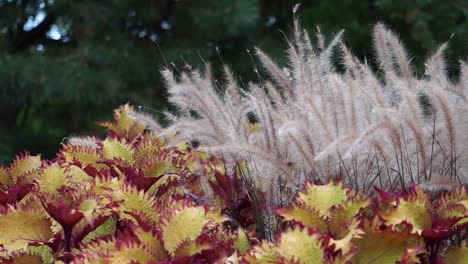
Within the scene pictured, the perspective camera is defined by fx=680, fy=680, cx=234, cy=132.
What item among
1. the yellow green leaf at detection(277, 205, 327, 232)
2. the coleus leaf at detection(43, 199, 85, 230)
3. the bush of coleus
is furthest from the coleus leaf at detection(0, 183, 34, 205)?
the yellow green leaf at detection(277, 205, 327, 232)

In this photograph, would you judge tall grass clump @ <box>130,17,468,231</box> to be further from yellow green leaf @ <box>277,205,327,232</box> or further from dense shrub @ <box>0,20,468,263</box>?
yellow green leaf @ <box>277,205,327,232</box>

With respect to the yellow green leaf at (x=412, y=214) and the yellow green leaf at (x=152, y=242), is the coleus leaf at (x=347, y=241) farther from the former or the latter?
the yellow green leaf at (x=152, y=242)

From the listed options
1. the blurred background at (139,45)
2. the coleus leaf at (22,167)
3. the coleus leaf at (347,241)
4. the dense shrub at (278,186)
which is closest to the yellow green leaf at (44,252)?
the dense shrub at (278,186)

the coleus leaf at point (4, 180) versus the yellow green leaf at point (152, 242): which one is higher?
the coleus leaf at point (4, 180)

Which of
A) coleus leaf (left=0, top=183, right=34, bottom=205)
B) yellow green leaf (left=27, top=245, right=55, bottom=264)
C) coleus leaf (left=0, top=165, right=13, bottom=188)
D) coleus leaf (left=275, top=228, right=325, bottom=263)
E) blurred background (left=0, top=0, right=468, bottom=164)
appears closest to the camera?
coleus leaf (left=275, top=228, right=325, bottom=263)

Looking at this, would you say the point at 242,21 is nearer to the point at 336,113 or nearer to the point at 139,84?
the point at 139,84

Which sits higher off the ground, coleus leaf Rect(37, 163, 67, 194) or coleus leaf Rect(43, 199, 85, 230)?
coleus leaf Rect(37, 163, 67, 194)

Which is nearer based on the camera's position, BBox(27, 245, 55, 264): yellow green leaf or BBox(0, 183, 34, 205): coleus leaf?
BBox(27, 245, 55, 264): yellow green leaf

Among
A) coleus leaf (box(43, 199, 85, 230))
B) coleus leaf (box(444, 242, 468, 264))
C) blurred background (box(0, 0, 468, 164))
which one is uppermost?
blurred background (box(0, 0, 468, 164))

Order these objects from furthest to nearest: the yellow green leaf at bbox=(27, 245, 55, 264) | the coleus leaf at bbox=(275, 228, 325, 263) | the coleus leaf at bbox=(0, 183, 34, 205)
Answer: the coleus leaf at bbox=(0, 183, 34, 205) → the yellow green leaf at bbox=(27, 245, 55, 264) → the coleus leaf at bbox=(275, 228, 325, 263)
